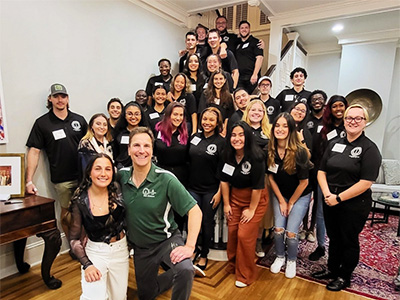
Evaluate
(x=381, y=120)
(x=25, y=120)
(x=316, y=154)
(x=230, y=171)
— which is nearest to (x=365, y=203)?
(x=316, y=154)

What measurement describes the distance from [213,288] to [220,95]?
1965mm

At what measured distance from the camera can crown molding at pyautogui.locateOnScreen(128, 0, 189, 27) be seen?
3707mm

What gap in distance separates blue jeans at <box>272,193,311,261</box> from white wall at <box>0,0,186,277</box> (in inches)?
92.1

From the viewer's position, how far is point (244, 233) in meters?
2.23

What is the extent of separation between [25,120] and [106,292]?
1814 mm

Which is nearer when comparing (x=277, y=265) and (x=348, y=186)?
(x=348, y=186)

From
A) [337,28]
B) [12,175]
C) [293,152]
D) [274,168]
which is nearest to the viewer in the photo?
[12,175]

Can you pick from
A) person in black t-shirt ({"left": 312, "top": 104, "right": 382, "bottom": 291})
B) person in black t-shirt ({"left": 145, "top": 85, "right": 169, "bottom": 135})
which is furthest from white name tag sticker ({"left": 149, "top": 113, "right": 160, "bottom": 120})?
person in black t-shirt ({"left": 312, "top": 104, "right": 382, "bottom": 291})

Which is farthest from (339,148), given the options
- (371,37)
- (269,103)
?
(371,37)

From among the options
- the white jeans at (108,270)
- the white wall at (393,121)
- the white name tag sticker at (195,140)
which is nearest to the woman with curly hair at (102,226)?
the white jeans at (108,270)

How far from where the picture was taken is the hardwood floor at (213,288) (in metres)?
2.07

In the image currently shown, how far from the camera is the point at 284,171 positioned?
2270mm

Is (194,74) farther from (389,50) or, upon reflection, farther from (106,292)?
(389,50)

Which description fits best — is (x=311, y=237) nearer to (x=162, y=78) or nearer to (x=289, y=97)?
(x=289, y=97)
